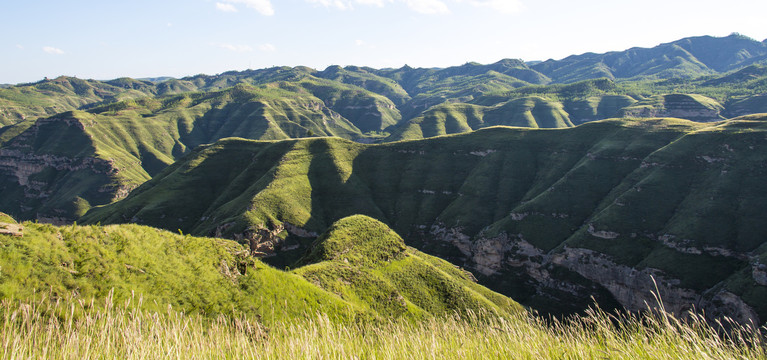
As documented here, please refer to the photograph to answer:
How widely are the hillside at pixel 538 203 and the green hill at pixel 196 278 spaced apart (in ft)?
154

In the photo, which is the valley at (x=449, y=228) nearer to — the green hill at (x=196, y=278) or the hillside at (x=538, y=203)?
the green hill at (x=196, y=278)

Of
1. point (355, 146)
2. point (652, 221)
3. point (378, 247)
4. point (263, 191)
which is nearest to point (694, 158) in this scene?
point (652, 221)

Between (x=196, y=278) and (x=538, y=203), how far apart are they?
114393 millimetres

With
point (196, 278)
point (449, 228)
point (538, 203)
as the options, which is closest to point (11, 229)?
point (196, 278)

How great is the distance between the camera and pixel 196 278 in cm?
3572

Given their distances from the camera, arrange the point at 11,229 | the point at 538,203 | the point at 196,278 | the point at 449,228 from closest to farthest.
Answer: the point at 11,229 → the point at 196,278 → the point at 538,203 → the point at 449,228

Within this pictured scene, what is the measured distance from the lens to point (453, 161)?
165 metres

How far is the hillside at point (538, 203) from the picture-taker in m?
92.6

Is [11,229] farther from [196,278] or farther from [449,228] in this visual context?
[449,228]

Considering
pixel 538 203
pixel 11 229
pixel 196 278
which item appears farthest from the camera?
pixel 538 203

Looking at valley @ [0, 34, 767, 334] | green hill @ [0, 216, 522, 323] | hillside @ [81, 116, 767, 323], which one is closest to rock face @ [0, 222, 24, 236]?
valley @ [0, 34, 767, 334]

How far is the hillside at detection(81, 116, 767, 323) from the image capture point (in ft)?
304

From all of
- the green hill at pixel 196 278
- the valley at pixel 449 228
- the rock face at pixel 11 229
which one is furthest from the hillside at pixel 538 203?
the rock face at pixel 11 229

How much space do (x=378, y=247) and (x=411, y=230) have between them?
192ft
